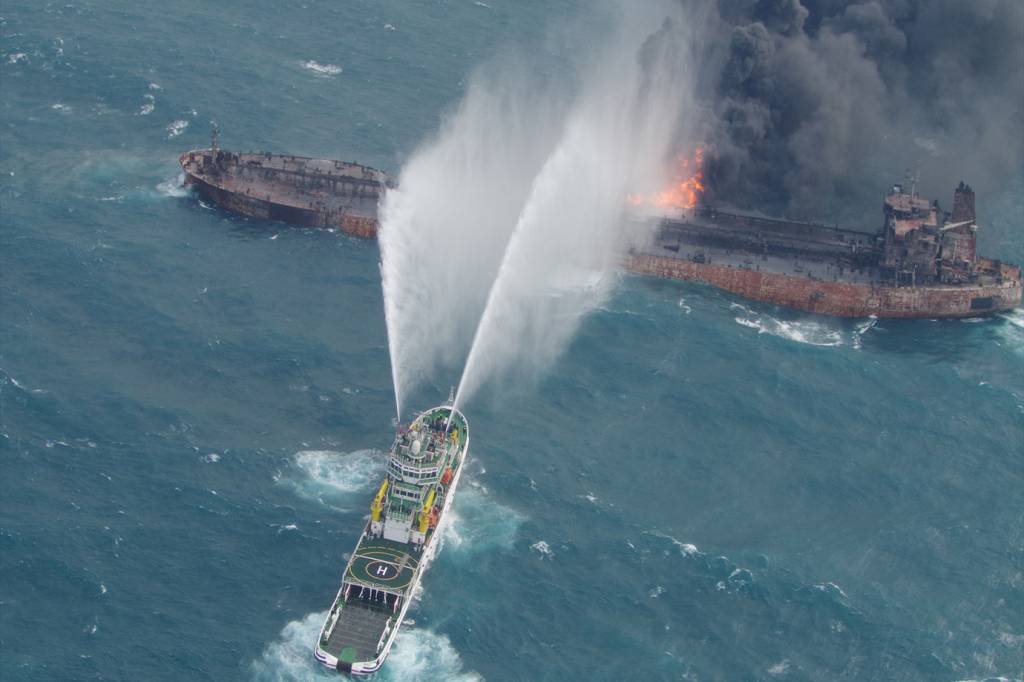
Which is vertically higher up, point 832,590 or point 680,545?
point 832,590

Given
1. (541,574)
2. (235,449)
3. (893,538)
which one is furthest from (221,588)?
(893,538)

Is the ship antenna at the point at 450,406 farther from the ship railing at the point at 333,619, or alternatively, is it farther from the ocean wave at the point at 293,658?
the ocean wave at the point at 293,658

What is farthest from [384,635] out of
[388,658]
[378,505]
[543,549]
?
[543,549]

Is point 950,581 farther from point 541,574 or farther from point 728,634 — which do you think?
point 541,574

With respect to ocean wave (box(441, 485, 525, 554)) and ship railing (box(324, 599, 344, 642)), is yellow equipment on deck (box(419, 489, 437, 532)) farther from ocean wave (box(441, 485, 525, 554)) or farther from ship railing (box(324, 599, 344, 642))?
ship railing (box(324, 599, 344, 642))

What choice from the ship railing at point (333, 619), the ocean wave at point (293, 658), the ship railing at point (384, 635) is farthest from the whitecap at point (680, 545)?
the ocean wave at point (293, 658)

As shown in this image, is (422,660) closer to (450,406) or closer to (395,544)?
(395,544)
